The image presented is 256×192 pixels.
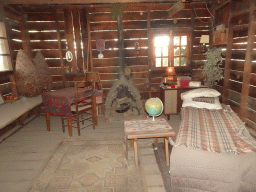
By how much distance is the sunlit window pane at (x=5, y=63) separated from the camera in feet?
15.1

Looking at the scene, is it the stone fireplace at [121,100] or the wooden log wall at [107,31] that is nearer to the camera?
the stone fireplace at [121,100]

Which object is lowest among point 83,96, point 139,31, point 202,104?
point 202,104

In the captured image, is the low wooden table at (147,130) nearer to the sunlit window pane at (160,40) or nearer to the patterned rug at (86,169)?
the patterned rug at (86,169)

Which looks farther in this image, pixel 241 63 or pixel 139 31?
pixel 139 31

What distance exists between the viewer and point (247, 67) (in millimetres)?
4273

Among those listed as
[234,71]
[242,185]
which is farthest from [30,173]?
[234,71]

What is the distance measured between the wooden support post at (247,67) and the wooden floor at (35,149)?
5.52 feet

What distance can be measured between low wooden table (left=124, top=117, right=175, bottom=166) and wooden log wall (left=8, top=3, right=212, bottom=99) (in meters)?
3.07

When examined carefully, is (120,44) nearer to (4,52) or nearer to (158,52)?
(158,52)

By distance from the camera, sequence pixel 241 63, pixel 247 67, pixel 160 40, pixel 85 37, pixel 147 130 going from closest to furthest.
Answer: pixel 147 130
pixel 247 67
pixel 241 63
pixel 85 37
pixel 160 40

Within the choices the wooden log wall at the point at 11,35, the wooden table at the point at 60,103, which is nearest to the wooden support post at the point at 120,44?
the wooden table at the point at 60,103

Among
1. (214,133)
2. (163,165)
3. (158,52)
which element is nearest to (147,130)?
(163,165)

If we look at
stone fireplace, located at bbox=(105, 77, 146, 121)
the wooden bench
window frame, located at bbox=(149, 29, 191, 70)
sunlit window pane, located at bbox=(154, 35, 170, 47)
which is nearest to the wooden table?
the wooden bench

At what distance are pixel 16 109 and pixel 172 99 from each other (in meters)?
3.89
